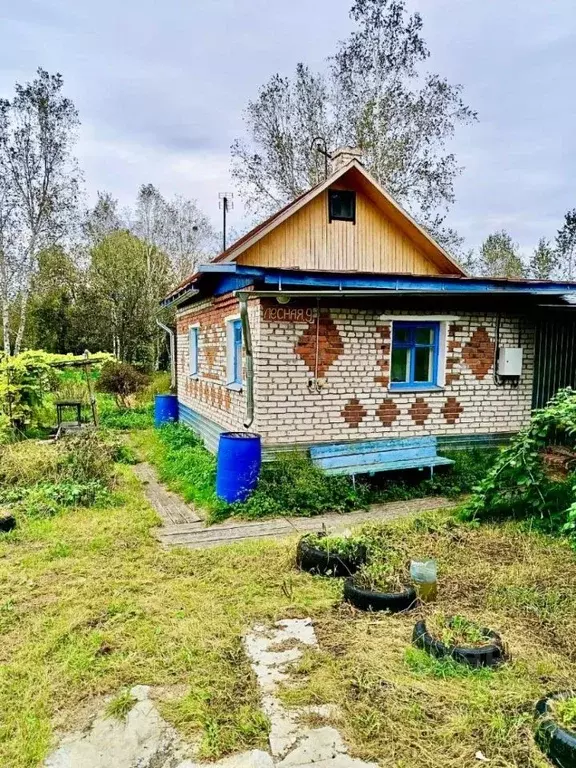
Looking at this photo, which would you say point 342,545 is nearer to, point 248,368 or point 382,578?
point 382,578

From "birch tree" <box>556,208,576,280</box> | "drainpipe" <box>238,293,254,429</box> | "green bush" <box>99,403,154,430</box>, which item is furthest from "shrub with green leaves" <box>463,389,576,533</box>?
"birch tree" <box>556,208,576,280</box>

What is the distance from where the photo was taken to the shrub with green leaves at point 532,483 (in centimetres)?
555

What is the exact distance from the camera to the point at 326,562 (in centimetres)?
450

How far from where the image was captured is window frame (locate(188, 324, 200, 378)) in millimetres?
11238

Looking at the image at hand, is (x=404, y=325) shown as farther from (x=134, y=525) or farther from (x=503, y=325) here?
(x=134, y=525)

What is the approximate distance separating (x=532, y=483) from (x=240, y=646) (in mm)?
3713

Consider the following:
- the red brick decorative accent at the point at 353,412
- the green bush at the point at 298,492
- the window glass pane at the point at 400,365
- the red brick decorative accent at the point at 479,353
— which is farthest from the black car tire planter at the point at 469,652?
the red brick decorative accent at the point at 479,353

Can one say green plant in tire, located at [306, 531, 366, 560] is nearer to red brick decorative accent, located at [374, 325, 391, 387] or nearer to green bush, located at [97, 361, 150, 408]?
red brick decorative accent, located at [374, 325, 391, 387]

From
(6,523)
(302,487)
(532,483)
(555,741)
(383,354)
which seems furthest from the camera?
(383,354)

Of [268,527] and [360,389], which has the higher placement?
[360,389]

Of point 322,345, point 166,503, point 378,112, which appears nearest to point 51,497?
point 166,503

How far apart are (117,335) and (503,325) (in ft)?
58.5

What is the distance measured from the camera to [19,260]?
20328 mm

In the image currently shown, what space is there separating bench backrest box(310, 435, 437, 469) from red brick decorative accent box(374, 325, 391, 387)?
92cm
